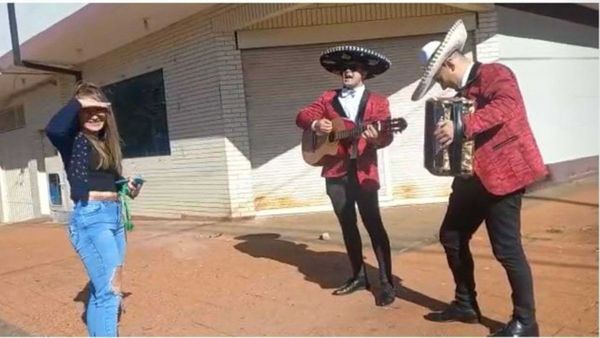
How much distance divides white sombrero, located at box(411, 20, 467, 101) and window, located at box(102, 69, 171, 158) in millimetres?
6939

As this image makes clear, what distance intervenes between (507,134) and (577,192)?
6621 mm

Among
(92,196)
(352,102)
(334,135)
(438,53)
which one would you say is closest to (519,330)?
(438,53)

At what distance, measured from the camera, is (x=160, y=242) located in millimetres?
7574

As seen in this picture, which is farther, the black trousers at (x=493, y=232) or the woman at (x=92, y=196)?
the woman at (x=92, y=196)

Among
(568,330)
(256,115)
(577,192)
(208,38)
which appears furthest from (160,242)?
(577,192)

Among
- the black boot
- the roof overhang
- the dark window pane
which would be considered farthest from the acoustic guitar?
the dark window pane

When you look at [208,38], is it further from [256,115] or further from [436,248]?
→ [436,248]

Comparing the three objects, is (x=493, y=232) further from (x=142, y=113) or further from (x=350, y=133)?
(x=142, y=113)

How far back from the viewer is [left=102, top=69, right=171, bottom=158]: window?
9.99 m

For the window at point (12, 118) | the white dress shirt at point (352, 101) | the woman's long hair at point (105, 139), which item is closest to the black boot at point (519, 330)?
the white dress shirt at point (352, 101)

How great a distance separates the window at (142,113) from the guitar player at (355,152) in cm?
584

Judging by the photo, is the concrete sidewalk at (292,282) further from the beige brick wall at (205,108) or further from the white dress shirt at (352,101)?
the white dress shirt at (352,101)

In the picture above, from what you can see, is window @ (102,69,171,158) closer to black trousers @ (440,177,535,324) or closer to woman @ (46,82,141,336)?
woman @ (46,82,141,336)

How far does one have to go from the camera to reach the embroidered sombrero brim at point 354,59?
169 inches
